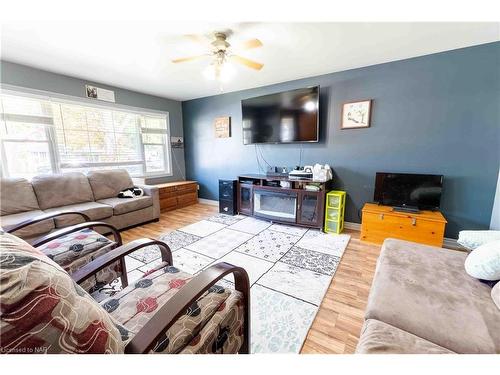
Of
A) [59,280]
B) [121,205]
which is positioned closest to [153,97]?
[121,205]

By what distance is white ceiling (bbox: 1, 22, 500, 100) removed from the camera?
74.3 inches

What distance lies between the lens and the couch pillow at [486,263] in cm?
106

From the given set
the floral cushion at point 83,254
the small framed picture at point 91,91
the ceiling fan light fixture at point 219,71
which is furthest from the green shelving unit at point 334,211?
the small framed picture at point 91,91

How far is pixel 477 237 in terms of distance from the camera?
1337 millimetres

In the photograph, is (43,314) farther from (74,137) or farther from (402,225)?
(74,137)

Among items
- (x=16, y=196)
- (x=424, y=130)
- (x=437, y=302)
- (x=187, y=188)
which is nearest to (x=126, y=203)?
(x=16, y=196)

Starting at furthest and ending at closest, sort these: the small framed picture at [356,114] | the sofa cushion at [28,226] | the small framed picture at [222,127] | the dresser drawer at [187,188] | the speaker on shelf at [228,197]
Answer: the dresser drawer at [187,188], the small framed picture at [222,127], the speaker on shelf at [228,197], the small framed picture at [356,114], the sofa cushion at [28,226]

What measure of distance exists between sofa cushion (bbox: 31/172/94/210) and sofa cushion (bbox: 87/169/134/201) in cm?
9

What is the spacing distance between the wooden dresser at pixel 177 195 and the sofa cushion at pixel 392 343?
148 inches

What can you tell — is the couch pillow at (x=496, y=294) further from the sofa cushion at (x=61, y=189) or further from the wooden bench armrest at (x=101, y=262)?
the sofa cushion at (x=61, y=189)

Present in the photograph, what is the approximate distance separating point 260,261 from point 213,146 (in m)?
2.90

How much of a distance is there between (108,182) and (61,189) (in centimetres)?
58

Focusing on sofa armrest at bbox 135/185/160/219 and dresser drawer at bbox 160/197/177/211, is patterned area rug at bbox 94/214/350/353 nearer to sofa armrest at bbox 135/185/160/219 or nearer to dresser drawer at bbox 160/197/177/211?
sofa armrest at bbox 135/185/160/219
